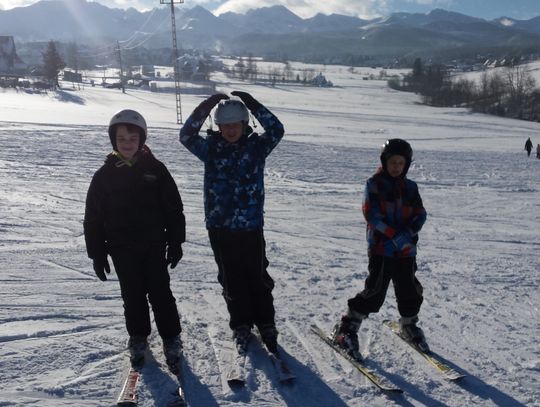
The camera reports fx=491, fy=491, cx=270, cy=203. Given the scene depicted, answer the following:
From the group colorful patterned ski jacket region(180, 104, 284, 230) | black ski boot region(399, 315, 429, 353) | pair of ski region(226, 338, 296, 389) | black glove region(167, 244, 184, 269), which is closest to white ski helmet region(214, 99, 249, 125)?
colorful patterned ski jacket region(180, 104, 284, 230)

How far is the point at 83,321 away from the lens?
374 cm

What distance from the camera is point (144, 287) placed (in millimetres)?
3162

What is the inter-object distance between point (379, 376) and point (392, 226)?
0.95 metres

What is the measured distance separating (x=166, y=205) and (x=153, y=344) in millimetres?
1068

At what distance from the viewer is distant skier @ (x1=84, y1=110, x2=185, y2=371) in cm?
296

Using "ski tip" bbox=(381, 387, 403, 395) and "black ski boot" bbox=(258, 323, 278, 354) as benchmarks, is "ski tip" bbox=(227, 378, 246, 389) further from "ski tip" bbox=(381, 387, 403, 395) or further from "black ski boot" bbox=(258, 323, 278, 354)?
"ski tip" bbox=(381, 387, 403, 395)

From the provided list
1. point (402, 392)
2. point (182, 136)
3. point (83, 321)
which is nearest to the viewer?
point (402, 392)

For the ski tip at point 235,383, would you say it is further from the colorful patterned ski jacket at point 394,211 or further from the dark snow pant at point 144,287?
the colorful patterned ski jacket at point 394,211

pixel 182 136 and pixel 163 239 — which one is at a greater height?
pixel 182 136

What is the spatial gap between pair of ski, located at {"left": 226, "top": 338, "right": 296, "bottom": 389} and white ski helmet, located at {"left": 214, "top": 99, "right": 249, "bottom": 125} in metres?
1.54

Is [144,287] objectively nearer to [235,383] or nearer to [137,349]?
[137,349]

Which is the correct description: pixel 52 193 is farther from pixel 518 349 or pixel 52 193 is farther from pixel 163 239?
pixel 518 349

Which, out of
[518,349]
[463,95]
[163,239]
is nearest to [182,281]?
[163,239]

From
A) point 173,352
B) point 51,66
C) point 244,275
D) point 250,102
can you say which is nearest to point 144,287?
point 173,352
